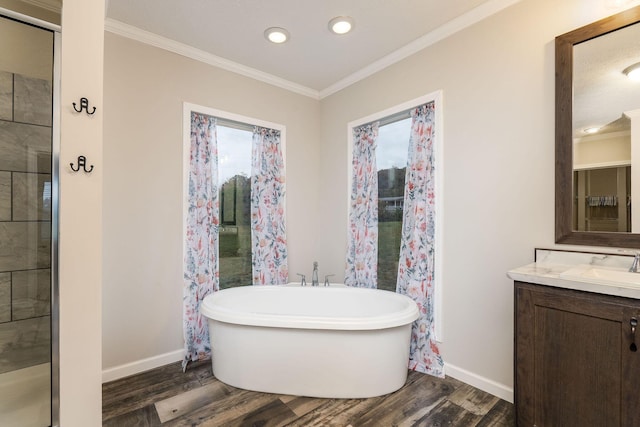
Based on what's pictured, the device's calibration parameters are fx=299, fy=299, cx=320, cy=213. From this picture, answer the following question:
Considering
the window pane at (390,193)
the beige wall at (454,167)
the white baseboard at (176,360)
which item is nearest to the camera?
the beige wall at (454,167)

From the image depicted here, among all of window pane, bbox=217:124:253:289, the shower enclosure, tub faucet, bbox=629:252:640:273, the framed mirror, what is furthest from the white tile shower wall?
tub faucet, bbox=629:252:640:273

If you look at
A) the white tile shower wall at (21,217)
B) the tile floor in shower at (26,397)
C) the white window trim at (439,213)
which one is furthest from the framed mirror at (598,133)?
the white tile shower wall at (21,217)

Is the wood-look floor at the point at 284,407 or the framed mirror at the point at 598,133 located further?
the wood-look floor at the point at 284,407

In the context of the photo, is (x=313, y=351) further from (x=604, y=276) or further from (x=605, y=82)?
(x=605, y=82)

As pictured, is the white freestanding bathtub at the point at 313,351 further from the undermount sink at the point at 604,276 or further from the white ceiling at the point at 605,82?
the white ceiling at the point at 605,82

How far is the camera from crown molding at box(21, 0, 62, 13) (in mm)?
1243

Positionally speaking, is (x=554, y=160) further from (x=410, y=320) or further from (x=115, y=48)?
(x=115, y=48)

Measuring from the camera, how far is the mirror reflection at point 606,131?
1.64 metres

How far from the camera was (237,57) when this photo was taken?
2.87 m

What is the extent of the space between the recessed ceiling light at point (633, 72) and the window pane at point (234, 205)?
290 centimetres

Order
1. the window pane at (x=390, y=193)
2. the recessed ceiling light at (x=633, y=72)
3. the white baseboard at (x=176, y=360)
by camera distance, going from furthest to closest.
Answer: the window pane at (x=390, y=193) → the white baseboard at (x=176, y=360) → the recessed ceiling light at (x=633, y=72)

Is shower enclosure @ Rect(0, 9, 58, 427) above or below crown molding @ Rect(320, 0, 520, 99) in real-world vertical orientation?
below

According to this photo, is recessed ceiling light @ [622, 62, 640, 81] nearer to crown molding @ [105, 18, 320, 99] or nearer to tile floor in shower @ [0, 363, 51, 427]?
crown molding @ [105, 18, 320, 99]

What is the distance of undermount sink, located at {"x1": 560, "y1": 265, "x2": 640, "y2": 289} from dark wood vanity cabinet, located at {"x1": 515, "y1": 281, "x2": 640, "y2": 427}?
6cm
